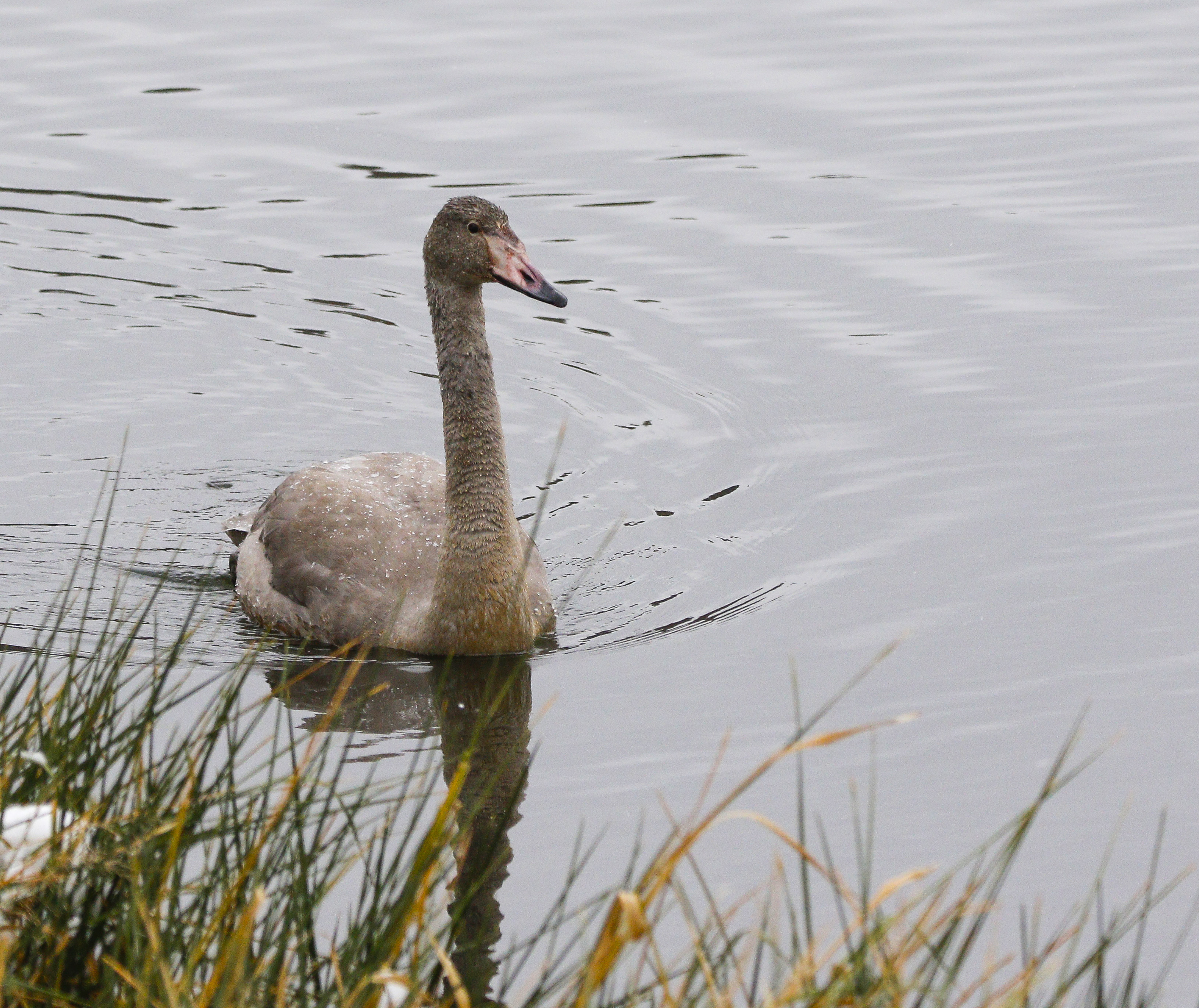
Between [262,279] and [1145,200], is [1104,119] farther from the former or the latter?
[262,279]

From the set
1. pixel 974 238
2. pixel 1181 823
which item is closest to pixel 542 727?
pixel 1181 823

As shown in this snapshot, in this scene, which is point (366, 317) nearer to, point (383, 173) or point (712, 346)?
point (383, 173)

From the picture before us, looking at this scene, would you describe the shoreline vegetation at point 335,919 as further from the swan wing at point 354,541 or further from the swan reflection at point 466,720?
the swan wing at point 354,541

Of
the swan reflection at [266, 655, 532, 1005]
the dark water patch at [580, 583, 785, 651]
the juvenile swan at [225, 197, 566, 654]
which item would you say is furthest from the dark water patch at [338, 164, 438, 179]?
the swan reflection at [266, 655, 532, 1005]

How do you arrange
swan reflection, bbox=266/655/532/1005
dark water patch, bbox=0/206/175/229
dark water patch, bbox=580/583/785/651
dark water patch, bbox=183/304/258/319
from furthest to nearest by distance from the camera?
dark water patch, bbox=0/206/175/229 < dark water patch, bbox=183/304/258/319 < dark water patch, bbox=580/583/785/651 < swan reflection, bbox=266/655/532/1005

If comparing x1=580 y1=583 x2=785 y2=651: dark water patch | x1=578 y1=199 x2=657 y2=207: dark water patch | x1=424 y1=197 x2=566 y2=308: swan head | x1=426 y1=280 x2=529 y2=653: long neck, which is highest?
x1=424 y1=197 x2=566 y2=308: swan head

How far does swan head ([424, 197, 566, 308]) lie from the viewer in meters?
9.20

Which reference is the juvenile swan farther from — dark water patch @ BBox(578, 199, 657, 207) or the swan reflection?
dark water patch @ BBox(578, 199, 657, 207)

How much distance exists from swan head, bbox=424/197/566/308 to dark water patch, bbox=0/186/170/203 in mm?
6377

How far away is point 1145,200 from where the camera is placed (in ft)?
47.7

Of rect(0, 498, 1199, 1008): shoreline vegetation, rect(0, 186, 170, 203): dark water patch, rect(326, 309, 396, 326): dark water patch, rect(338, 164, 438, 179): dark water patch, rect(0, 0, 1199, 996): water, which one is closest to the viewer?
rect(0, 498, 1199, 1008): shoreline vegetation

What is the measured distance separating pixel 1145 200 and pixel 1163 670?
6.86 metres

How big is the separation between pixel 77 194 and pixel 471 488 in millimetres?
Result: 7060

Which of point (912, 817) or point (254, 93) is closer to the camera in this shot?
point (912, 817)
